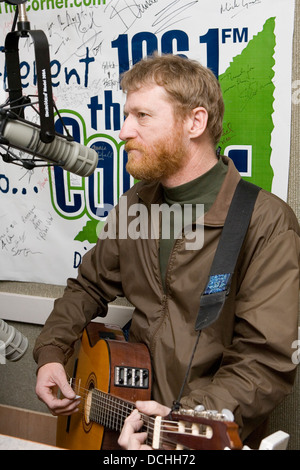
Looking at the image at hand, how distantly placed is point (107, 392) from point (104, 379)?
0.05m

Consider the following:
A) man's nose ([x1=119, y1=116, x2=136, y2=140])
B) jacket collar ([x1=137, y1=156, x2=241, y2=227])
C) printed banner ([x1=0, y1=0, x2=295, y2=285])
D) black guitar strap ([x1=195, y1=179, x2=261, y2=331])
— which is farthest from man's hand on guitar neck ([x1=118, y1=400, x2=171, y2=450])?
printed banner ([x1=0, y1=0, x2=295, y2=285])

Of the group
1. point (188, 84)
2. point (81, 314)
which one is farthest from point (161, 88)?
point (81, 314)

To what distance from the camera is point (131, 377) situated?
1536 mm

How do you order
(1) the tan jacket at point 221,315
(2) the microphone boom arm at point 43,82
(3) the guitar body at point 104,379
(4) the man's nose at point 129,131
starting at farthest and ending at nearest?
(4) the man's nose at point 129,131 < (3) the guitar body at point 104,379 < (1) the tan jacket at point 221,315 < (2) the microphone boom arm at point 43,82

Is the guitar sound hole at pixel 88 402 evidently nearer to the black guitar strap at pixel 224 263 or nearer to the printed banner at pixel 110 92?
the black guitar strap at pixel 224 263

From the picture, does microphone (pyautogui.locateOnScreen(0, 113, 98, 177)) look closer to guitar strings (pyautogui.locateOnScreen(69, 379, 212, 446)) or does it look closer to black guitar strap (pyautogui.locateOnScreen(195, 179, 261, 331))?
black guitar strap (pyautogui.locateOnScreen(195, 179, 261, 331))

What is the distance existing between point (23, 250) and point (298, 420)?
4.10ft

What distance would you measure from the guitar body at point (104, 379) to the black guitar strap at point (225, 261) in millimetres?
250

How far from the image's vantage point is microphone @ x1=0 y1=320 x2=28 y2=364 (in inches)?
53.7

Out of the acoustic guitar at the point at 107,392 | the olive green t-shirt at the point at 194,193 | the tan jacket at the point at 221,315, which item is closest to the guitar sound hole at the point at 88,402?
the acoustic guitar at the point at 107,392

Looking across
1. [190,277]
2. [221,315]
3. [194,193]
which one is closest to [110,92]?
[194,193]

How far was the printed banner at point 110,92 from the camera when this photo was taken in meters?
1.79

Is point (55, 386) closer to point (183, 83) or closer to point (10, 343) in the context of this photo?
point (10, 343)

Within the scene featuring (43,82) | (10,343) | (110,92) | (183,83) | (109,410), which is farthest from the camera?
(110,92)
